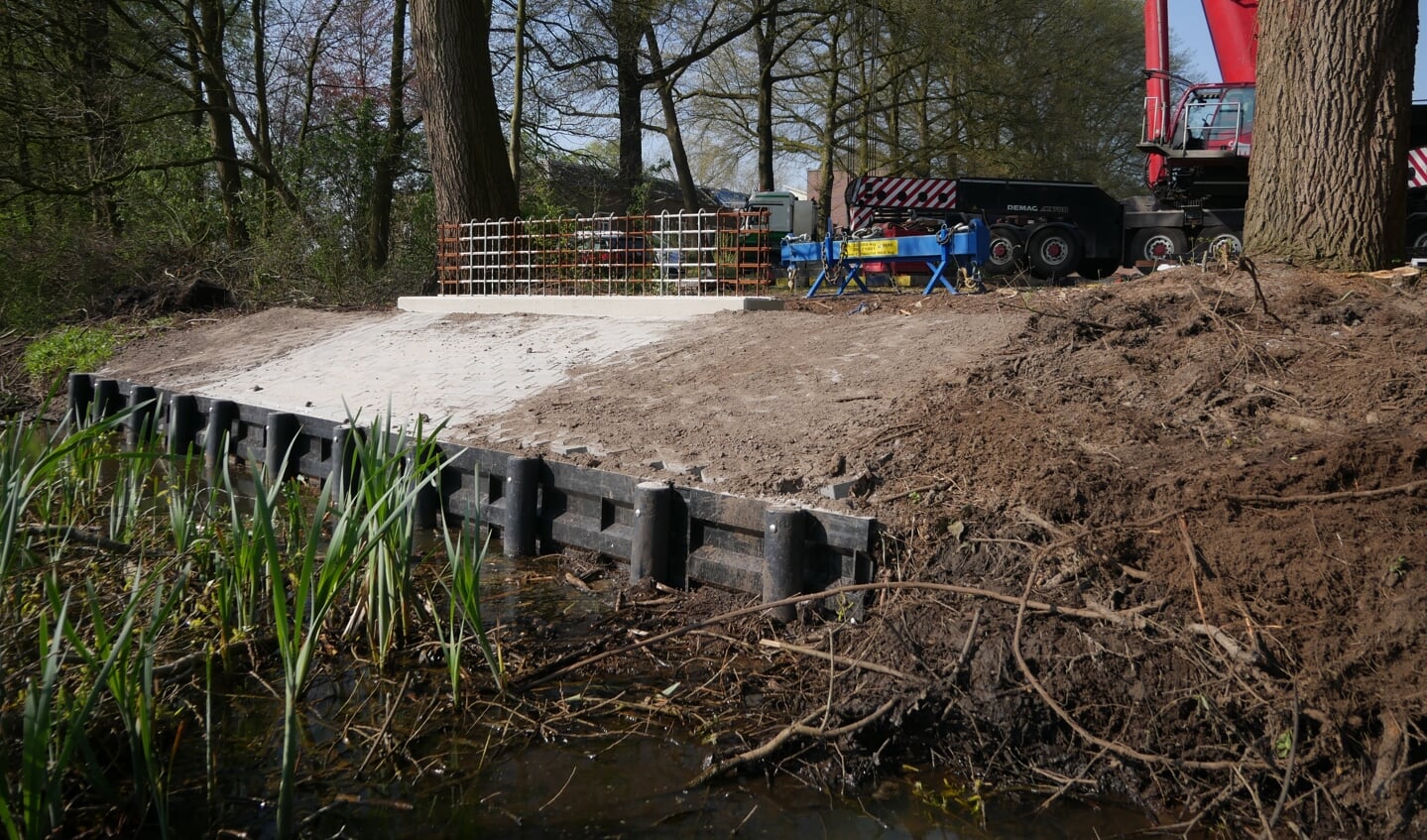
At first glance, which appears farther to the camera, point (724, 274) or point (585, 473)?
point (724, 274)

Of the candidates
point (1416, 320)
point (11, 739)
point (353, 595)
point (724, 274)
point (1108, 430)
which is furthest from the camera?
point (724, 274)

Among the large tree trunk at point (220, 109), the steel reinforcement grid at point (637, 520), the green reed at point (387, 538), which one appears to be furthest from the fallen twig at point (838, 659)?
the large tree trunk at point (220, 109)

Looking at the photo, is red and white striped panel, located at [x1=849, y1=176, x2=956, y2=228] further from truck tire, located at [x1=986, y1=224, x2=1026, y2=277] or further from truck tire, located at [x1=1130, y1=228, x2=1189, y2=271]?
truck tire, located at [x1=1130, y1=228, x2=1189, y2=271]

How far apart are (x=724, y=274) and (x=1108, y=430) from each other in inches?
275

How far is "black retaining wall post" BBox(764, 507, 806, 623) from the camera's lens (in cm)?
500

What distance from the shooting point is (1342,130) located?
24.0 feet

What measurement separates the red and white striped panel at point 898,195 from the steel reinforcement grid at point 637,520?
41.5 feet

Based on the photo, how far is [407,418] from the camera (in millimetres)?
8422

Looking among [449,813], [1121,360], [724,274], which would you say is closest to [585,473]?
[449,813]

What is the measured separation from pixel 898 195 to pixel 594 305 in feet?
29.4

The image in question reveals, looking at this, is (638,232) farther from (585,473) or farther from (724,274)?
(585,473)

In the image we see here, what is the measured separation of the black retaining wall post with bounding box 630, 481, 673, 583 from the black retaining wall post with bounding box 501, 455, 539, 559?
3.23ft

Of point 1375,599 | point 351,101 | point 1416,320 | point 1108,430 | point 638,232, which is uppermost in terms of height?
point 351,101

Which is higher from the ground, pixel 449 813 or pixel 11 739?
pixel 11 739
